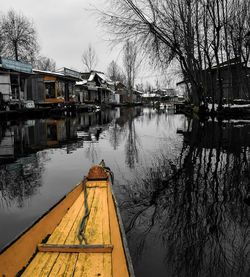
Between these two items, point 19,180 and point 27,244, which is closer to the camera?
point 27,244

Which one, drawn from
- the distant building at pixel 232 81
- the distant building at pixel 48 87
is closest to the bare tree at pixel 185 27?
the distant building at pixel 232 81

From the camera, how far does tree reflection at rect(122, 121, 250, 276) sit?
14.4 ft

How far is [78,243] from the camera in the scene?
12.1 ft

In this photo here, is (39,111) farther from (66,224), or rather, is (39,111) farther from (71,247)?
(71,247)

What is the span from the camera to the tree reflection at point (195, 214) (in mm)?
4395

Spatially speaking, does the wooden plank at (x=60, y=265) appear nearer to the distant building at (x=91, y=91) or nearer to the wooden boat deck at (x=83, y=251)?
the wooden boat deck at (x=83, y=251)

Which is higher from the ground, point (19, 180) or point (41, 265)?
point (41, 265)

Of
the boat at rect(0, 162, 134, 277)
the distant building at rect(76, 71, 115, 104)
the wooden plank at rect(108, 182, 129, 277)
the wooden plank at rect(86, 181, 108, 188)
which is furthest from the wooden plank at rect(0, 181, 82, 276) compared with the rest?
the distant building at rect(76, 71, 115, 104)

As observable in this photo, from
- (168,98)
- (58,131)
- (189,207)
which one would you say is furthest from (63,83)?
(168,98)

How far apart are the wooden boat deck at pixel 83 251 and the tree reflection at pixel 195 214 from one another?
83 cm

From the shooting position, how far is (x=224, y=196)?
275 inches

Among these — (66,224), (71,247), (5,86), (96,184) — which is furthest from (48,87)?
(71,247)

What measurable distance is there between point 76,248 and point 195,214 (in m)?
3.05

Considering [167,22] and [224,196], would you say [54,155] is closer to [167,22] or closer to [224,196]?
[224,196]
